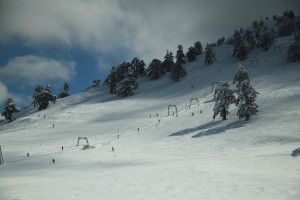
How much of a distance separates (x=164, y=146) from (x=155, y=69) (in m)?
77.7

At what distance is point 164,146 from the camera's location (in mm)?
40656

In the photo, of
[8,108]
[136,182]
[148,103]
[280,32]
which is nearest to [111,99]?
[148,103]

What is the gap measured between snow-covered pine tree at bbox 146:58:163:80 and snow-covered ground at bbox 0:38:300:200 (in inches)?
246

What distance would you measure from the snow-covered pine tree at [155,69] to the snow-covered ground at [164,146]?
6.24m

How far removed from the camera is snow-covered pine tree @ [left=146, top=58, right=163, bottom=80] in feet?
379

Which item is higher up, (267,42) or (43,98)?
(267,42)

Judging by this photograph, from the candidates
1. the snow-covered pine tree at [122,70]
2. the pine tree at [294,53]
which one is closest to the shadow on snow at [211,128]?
the pine tree at [294,53]

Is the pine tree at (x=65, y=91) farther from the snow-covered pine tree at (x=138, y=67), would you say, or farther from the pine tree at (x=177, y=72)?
the pine tree at (x=177, y=72)

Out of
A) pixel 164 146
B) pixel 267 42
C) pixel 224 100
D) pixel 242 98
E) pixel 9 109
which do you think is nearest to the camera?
pixel 164 146

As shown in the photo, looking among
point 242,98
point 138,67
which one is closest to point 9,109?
point 138,67

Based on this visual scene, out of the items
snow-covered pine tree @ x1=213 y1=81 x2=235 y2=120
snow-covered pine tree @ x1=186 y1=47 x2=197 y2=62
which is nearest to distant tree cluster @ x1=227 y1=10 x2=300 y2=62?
snow-covered pine tree @ x1=186 y1=47 x2=197 y2=62

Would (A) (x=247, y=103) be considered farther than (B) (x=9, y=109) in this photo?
No

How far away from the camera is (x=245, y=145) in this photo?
1296 inches

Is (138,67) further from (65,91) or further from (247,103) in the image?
(247,103)
